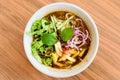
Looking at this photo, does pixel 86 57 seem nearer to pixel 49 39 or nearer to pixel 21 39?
pixel 49 39

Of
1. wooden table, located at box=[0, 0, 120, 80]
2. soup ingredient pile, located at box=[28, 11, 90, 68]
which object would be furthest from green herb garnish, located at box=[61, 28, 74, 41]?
wooden table, located at box=[0, 0, 120, 80]

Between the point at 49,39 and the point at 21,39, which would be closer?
the point at 49,39

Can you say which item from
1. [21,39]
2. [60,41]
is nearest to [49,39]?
[60,41]

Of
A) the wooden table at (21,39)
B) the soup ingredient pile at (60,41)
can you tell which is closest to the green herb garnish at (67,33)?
the soup ingredient pile at (60,41)

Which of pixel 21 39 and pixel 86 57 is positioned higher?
pixel 21 39

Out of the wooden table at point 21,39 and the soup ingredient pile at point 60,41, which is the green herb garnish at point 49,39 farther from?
the wooden table at point 21,39

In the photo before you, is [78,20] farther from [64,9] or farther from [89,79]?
[89,79]

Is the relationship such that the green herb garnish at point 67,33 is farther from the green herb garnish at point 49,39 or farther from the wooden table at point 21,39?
the wooden table at point 21,39
